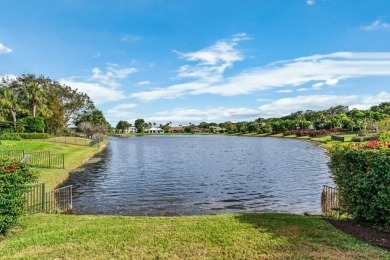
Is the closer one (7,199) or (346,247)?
(346,247)

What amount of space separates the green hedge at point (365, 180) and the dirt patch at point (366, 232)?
251 mm

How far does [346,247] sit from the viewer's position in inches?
292

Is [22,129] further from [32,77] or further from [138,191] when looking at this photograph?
[138,191]

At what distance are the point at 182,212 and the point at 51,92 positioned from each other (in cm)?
6731

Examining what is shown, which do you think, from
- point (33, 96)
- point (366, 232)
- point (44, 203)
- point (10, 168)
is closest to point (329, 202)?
point (366, 232)

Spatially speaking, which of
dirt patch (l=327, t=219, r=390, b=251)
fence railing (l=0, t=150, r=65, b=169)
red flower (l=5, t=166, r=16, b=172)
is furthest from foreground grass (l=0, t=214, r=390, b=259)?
fence railing (l=0, t=150, r=65, b=169)

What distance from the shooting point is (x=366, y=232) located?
858cm

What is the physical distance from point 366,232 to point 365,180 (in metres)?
1.51

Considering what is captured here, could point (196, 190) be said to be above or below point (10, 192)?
below

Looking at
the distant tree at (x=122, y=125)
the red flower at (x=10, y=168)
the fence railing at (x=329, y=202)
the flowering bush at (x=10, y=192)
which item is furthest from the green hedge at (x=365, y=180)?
the distant tree at (x=122, y=125)

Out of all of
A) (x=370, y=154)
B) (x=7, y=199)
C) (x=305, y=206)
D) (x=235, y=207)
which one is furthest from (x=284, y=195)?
(x=7, y=199)

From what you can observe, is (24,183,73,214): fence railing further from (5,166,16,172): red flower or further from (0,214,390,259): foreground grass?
(0,214,390,259): foreground grass

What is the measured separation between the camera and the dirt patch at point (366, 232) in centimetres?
789

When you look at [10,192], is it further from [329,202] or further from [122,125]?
[122,125]
